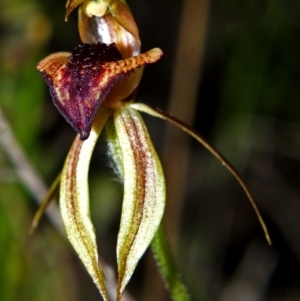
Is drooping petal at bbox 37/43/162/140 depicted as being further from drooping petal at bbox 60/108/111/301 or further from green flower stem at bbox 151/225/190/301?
green flower stem at bbox 151/225/190/301

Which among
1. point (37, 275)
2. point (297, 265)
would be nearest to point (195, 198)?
point (297, 265)

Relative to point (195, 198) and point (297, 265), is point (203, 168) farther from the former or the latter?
point (297, 265)

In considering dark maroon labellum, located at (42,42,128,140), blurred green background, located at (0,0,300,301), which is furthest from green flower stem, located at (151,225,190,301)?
blurred green background, located at (0,0,300,301)

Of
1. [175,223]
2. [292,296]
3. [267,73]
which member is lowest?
[292,296]

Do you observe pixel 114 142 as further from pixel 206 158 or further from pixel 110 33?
pixel 206 158

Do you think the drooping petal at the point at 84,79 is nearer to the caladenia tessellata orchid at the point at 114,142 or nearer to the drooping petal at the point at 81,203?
the caladenia tessellata orchid at the point at 114,142

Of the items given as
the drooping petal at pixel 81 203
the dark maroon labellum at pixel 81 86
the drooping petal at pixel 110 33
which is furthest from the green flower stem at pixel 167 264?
the drooping petal at pixel 110 33
